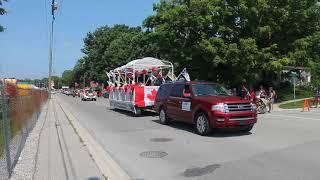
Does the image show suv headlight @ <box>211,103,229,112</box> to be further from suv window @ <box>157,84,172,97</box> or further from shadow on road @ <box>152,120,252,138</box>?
suv window @ <box>157,84,172,97</box>

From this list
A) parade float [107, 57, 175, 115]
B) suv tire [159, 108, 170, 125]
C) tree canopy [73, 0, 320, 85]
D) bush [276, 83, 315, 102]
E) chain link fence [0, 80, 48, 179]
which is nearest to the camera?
chain link fence [0, 80, 48, 179]

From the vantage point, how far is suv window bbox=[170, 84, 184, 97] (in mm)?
16062

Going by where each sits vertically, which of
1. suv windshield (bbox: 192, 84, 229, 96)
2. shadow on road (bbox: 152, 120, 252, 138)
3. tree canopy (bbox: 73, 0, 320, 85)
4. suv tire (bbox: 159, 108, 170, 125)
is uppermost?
tree canopy (bbox: 73, 0, 320, 85)

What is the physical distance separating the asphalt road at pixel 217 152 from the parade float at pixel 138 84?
20.3ft

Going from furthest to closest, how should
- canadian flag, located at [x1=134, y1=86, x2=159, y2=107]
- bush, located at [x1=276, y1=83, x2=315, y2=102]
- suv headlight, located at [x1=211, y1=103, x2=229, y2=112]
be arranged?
bush, located at [x1=276, y1=83, x2=315, y2=102] < canadian flag, located at [x1=134, y1=86, x2=159, y2=107] < suv headlight, located at [x1=211, y1=103, x2=229, y2=112]

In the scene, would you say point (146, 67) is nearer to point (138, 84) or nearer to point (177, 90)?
point (138, 84)

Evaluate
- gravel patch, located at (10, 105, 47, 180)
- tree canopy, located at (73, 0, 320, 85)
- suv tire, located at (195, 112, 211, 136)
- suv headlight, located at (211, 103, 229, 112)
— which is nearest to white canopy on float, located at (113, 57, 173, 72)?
tree canopy, located at (73, 0, 320, 85)

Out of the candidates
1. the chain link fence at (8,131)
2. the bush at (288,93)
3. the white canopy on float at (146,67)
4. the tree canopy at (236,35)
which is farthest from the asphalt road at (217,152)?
the bush at (288,93)

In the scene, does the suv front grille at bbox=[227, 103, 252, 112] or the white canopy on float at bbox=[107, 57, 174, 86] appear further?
the white canopy on float at bbox=[107, 57, 174, 86]

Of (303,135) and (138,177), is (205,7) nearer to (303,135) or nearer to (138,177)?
(303,135)

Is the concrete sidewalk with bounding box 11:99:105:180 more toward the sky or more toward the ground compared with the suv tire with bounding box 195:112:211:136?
more toward the ground

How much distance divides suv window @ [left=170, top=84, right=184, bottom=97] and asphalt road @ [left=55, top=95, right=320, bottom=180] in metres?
1.27

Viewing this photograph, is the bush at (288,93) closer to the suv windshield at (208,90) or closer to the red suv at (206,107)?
the red suv at (206,107)

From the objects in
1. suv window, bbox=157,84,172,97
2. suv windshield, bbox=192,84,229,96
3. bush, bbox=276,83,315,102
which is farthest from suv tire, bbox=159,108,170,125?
bush, bbox=276,83,315,102
